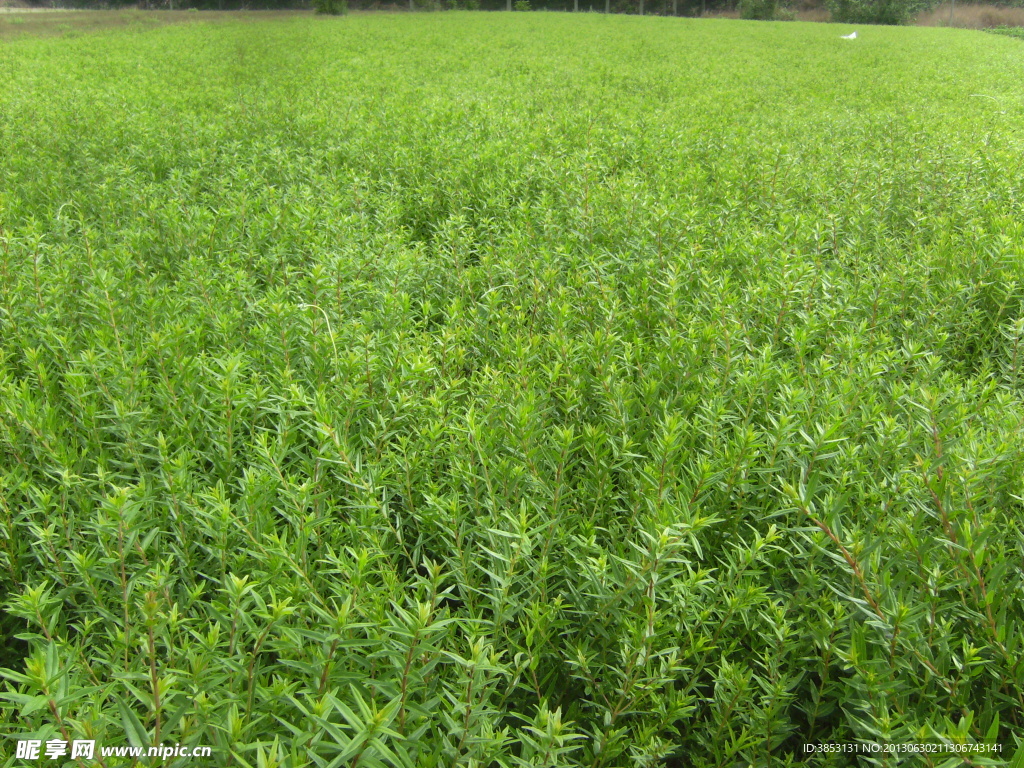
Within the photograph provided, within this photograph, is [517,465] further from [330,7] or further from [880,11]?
[880,11]

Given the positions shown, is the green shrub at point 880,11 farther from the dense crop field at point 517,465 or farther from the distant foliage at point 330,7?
the dense crop field at point 517,465

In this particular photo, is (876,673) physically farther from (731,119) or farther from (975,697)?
(731,119)

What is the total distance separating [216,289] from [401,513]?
1.64m

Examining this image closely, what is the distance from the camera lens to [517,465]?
6.58 ft

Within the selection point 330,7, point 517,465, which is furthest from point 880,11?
point 517,465

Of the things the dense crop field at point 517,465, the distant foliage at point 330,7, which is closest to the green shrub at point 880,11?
the distant foliage at point 330,7

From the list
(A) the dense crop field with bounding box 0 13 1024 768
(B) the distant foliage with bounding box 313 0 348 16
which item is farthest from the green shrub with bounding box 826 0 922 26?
(A) the dense crop field with bounding box 0 13 1024 768

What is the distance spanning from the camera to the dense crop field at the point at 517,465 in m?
1.40

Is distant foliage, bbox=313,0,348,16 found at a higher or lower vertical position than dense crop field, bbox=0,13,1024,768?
higher

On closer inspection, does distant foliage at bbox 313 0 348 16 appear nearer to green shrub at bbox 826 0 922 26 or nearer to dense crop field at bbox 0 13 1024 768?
dense crop field at bbox 0 13 1024 768

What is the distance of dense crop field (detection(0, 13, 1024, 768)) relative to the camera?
1.40 meters

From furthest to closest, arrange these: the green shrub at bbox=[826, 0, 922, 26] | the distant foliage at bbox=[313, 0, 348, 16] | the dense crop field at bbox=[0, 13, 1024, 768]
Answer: the green shrub at bbox=[826, 0, 922, 26]
the distant foliage at bbox=[313, 0, 348, 16]
the dense crop field at bbox=[0, 13, 1024, 768]

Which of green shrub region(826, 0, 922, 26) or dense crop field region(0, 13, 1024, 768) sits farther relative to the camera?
green shrub region(826, 0, 922, 26)

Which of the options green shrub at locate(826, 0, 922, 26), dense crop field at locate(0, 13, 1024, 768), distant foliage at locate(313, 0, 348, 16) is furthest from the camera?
green shrub at locate(826, 0, 922, 26)
